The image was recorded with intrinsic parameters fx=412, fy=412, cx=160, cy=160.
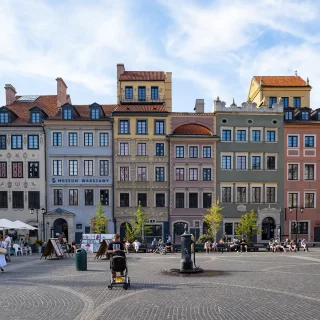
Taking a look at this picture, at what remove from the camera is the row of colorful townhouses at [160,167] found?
131ft

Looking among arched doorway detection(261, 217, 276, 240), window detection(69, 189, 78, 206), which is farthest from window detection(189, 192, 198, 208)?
window detection(69, 189, 78, 206)

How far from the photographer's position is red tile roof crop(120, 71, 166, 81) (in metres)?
42.3

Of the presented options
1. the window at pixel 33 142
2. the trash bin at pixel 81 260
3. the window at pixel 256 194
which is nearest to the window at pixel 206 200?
the window at pixel 256 194

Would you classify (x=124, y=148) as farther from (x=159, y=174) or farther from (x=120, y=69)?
(x=120, y=69)

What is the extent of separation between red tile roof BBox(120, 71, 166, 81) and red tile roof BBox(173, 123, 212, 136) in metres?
5.62

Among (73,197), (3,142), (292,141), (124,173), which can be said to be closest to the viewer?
(3,142)

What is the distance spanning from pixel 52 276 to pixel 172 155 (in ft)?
82.6

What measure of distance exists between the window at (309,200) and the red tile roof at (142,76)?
18.7 meters

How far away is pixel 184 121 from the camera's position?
41.1 metres

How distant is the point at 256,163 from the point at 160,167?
31.4 feet

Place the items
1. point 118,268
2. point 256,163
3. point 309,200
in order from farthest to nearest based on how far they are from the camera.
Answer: point 309,200, point 256,163, point 118,268

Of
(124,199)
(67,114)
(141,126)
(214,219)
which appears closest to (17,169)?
(67,114)

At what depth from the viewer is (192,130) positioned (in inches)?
1609

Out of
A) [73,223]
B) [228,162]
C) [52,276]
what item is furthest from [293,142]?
[52,276]
